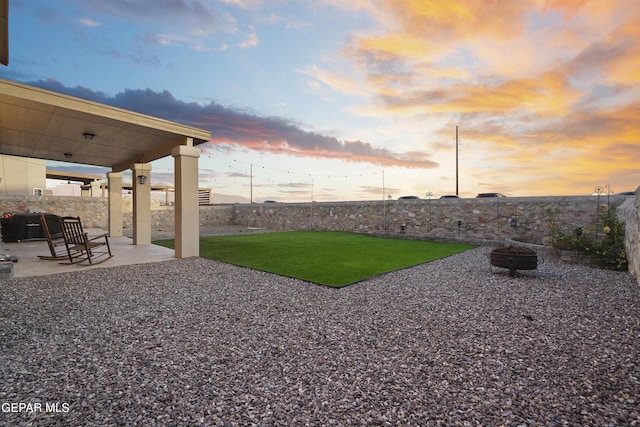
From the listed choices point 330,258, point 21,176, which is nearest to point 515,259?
point 330,258

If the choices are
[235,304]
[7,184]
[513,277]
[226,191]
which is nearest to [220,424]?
[235,304]

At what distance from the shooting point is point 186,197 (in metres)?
6.46

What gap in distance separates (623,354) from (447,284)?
88.5 inches

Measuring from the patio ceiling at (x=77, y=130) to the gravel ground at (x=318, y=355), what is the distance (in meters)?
2.95

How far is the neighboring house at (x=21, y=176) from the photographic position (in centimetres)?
1636

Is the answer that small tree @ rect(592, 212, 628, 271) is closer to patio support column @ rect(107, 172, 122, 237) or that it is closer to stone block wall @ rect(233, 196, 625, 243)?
stone block wall @ rect(233, 196, 625, 243)

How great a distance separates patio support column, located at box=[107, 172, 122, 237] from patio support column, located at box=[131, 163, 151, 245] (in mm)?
2363

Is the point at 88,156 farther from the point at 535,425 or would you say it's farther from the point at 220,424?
the point at 535,425

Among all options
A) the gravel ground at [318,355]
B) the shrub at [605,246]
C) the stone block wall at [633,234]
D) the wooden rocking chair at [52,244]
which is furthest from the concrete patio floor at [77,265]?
the shrub at [605,246]

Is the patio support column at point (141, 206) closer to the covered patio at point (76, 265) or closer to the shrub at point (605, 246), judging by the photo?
the covered patio at point (76, 265)

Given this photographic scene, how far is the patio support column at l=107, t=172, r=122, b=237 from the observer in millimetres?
10531

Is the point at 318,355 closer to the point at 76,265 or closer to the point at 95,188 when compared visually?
the point at 76,265

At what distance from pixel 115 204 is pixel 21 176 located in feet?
39.0

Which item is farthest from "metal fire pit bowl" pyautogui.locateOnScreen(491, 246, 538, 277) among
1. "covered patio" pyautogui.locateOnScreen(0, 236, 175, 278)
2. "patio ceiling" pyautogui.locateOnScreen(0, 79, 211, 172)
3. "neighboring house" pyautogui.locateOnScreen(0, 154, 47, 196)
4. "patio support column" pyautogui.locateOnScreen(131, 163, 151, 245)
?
"neighboring house" pyautogui.locateOnScreen(0, 154, 47, 196)
